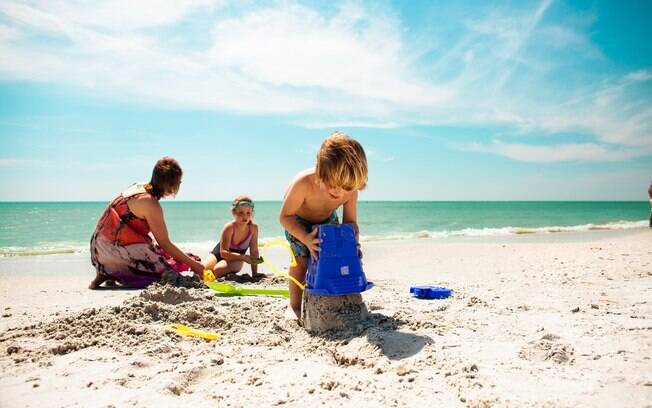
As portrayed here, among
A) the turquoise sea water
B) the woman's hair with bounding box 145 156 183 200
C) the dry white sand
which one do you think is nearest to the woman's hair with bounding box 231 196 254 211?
the woman's hair with bounding box 145 156 183 200

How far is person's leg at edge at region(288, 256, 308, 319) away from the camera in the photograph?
10.2ft

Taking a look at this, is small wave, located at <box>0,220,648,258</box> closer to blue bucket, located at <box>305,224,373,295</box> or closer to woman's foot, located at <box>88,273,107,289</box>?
woman's foot, located at <box>88,273,107,289</box>

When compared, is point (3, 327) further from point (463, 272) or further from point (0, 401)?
point (463, 272)

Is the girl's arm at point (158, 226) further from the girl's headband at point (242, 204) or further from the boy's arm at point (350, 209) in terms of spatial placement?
the boy's arm at point (350, 209)

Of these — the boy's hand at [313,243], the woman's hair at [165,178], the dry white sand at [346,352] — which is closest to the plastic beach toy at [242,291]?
the dry white sand at [346,352]

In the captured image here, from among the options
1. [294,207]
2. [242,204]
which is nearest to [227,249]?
[242,204]

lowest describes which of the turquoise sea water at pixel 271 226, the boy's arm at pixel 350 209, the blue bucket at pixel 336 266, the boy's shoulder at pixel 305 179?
the turquoise sea water at pixel 271 226

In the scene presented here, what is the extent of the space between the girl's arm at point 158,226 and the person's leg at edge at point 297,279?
1.74m

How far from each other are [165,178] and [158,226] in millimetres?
486

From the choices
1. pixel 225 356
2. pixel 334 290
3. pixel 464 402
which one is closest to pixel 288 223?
pixel 334 290

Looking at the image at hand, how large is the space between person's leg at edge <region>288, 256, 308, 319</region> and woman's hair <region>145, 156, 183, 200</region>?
1952mm

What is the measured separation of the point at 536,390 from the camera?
172 cm

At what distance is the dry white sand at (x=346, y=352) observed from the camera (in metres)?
1.79

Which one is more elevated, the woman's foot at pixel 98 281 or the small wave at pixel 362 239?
the woman's foot at pixel 98 281
